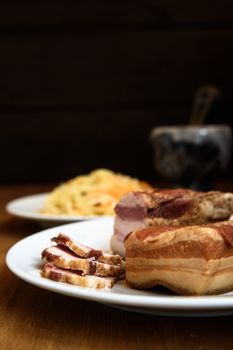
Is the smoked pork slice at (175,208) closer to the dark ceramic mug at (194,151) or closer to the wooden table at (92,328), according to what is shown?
the wooden table at (92,328)

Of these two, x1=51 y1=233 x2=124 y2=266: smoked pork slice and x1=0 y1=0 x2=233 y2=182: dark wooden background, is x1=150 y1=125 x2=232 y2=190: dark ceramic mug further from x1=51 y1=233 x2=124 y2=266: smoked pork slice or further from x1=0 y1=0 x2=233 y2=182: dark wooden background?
x1=51 y1=233 x2=124 y2=266: smoked pork slice

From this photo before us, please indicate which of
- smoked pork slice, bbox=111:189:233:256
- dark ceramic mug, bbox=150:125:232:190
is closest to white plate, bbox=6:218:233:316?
smoked pork slice, bbox=111:189:233:256

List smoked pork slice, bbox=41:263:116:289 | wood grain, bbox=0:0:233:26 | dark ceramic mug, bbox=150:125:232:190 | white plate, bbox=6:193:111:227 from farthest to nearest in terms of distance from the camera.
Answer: wood grain, bbox=0:0:233:26 < dark ceramic mug, bbox=150:125:232:190 < white plate, bbox=6:193:111:227 < smoked pork slice, bbox=41:263:116:289

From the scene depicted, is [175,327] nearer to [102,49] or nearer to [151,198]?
[151,198]

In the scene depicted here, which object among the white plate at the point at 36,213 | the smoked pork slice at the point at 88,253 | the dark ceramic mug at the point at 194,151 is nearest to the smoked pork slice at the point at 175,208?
the smoked pork slice at the point at 88,253

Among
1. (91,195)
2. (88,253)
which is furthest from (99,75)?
(88,253)
